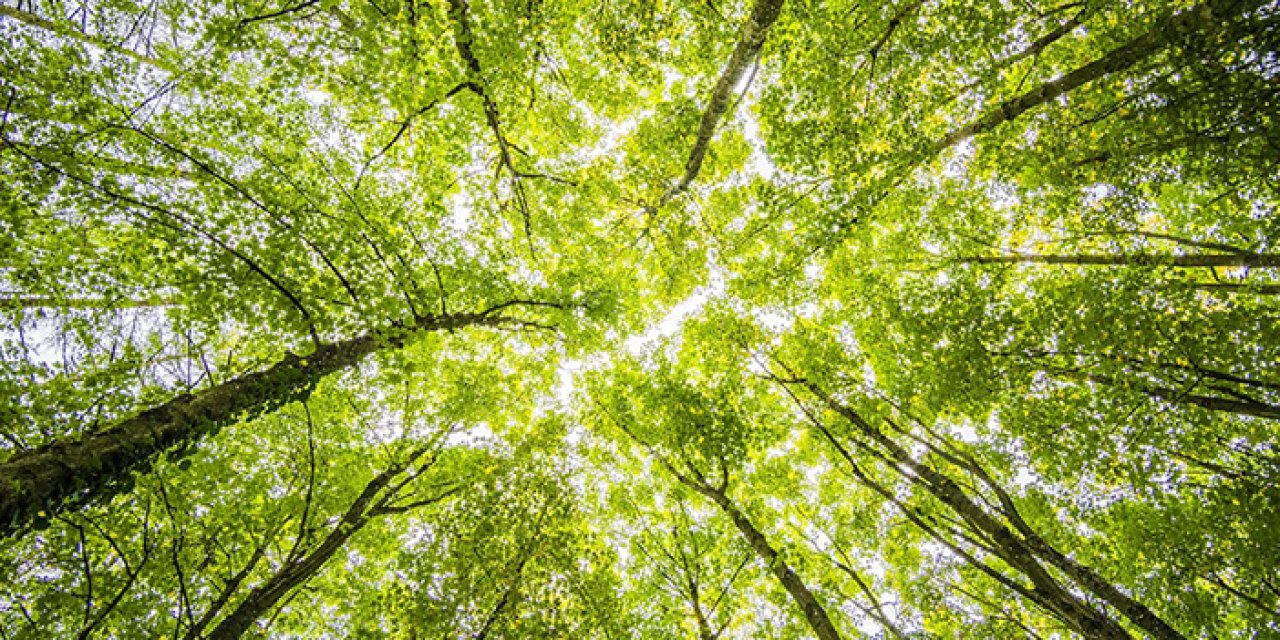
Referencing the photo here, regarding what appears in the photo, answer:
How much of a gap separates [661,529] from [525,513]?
212 inches

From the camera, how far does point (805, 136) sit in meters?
6.93

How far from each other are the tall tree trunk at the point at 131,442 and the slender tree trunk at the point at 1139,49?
8.41m

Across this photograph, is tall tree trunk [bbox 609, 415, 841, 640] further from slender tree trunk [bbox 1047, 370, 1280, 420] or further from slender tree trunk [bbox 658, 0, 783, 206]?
slender tree trunk [bbox 658, 0, 783, 206]

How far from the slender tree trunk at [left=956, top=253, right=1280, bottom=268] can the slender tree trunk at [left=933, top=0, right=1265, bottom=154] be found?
257 centimetres

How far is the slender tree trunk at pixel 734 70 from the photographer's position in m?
5.88

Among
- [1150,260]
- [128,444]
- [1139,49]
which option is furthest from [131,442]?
[1150,260]

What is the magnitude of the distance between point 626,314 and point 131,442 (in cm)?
783

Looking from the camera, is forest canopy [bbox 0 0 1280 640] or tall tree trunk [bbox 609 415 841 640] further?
tall tree trunk [bbox 609 415 841 640]

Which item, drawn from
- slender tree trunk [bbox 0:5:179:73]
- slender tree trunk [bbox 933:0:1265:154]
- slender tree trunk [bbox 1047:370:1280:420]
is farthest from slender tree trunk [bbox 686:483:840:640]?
slender tree trunk [bbox 0:5:179:73]

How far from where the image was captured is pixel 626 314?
34.0ft

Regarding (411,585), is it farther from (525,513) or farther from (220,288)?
(220,288)

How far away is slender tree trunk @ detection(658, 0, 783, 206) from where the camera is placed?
588 cm

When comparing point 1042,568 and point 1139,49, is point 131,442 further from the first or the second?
point 1042,568

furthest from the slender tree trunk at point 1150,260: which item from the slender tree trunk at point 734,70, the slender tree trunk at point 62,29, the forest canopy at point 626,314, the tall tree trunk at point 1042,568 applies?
the slender tree trunk at point 62,29
